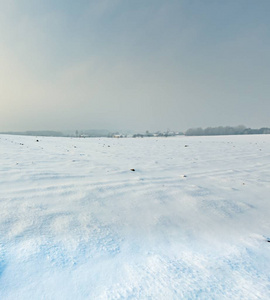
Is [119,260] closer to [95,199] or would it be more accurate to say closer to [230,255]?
[230,255]


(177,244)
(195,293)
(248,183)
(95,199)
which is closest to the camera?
(195,293)

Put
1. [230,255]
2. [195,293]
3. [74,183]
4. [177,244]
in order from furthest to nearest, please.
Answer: [74,183] < [177,244] < [230,255] < [195,293]

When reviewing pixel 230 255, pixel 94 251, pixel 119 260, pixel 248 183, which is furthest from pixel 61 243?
pixel 248 183

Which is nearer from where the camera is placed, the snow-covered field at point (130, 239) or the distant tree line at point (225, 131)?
the snow-covered field at point (130, 239)

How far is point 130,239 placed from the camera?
215 centimetres

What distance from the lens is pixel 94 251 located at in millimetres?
1893

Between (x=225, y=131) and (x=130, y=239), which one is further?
(x=225, y=131)

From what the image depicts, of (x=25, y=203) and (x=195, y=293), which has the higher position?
(x=25, y=203)

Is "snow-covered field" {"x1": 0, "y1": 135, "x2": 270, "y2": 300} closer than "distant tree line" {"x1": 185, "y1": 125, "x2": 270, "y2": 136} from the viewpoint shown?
Yes

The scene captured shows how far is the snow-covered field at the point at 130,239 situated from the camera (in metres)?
1.49

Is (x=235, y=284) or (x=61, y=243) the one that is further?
(x=61, y=243)

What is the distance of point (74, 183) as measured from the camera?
12.2ft

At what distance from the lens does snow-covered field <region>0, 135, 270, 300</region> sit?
149cm

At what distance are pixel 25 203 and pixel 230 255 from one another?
268 cm
